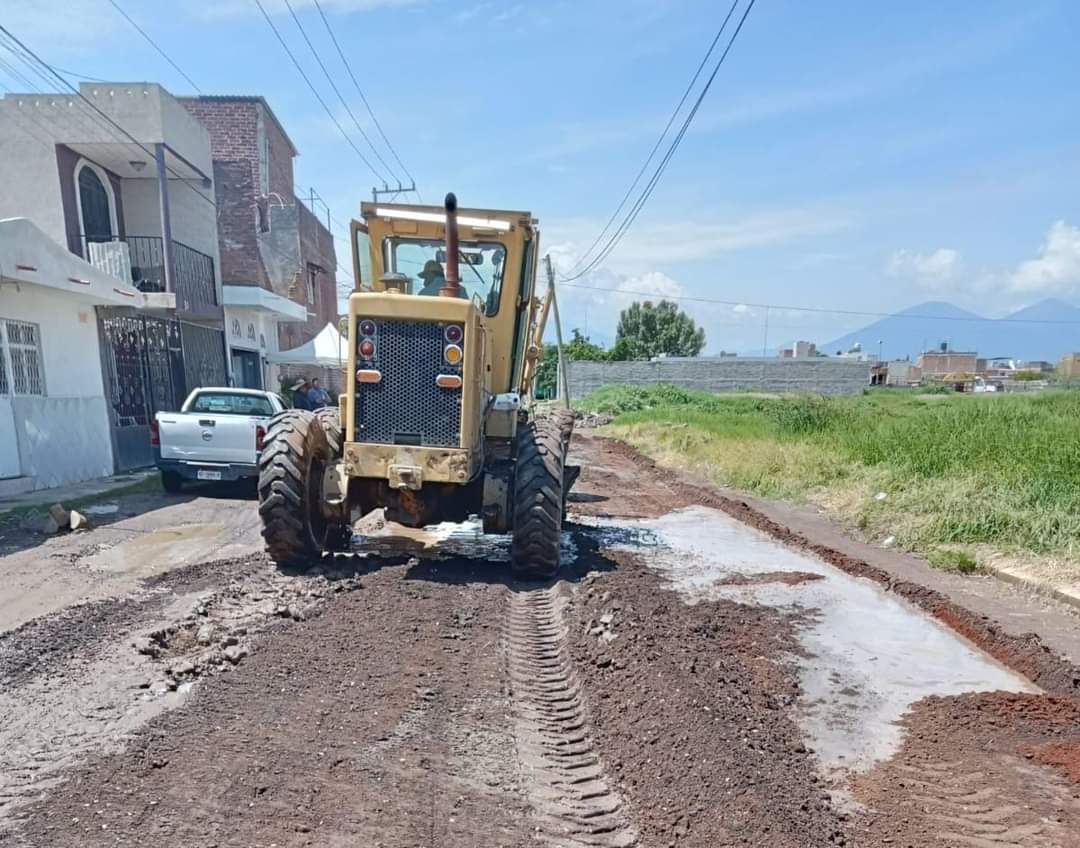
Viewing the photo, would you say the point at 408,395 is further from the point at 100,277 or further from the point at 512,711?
the point at 100,277

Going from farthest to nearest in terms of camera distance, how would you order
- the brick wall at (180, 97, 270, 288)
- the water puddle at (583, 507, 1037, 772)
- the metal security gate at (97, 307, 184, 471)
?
the brick wall at (180, 97, 270, 288) → the metal security gate at (97, 307, 184, 471) → the water puddle at (583, 507, 1037, 772)

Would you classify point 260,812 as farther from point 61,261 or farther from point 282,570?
point 61,261

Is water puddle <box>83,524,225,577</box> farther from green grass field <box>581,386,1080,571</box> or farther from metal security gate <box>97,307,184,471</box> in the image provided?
green grass field <box>581,386,1080,571</box>

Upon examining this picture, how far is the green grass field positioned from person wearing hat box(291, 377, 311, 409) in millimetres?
9716

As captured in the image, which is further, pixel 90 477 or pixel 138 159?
pixel 138 159

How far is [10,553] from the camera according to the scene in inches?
279

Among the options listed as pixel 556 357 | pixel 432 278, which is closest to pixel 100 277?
pixel 432 278

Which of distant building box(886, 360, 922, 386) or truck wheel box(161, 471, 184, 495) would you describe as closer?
truck wheel box(161, 471, 184, 495)

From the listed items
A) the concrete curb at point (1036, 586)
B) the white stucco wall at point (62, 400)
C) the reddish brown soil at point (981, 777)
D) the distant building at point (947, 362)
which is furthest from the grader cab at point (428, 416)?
the distant building at point (947, 362)

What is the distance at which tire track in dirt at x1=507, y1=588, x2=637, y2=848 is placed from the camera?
2.76 m

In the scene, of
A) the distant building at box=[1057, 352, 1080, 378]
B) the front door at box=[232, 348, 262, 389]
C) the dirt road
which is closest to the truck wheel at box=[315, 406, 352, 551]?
the dirt road

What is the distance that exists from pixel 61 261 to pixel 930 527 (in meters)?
13.1

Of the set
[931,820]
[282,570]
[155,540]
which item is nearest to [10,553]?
[155,540]

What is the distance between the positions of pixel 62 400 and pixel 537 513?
9.67 metres
